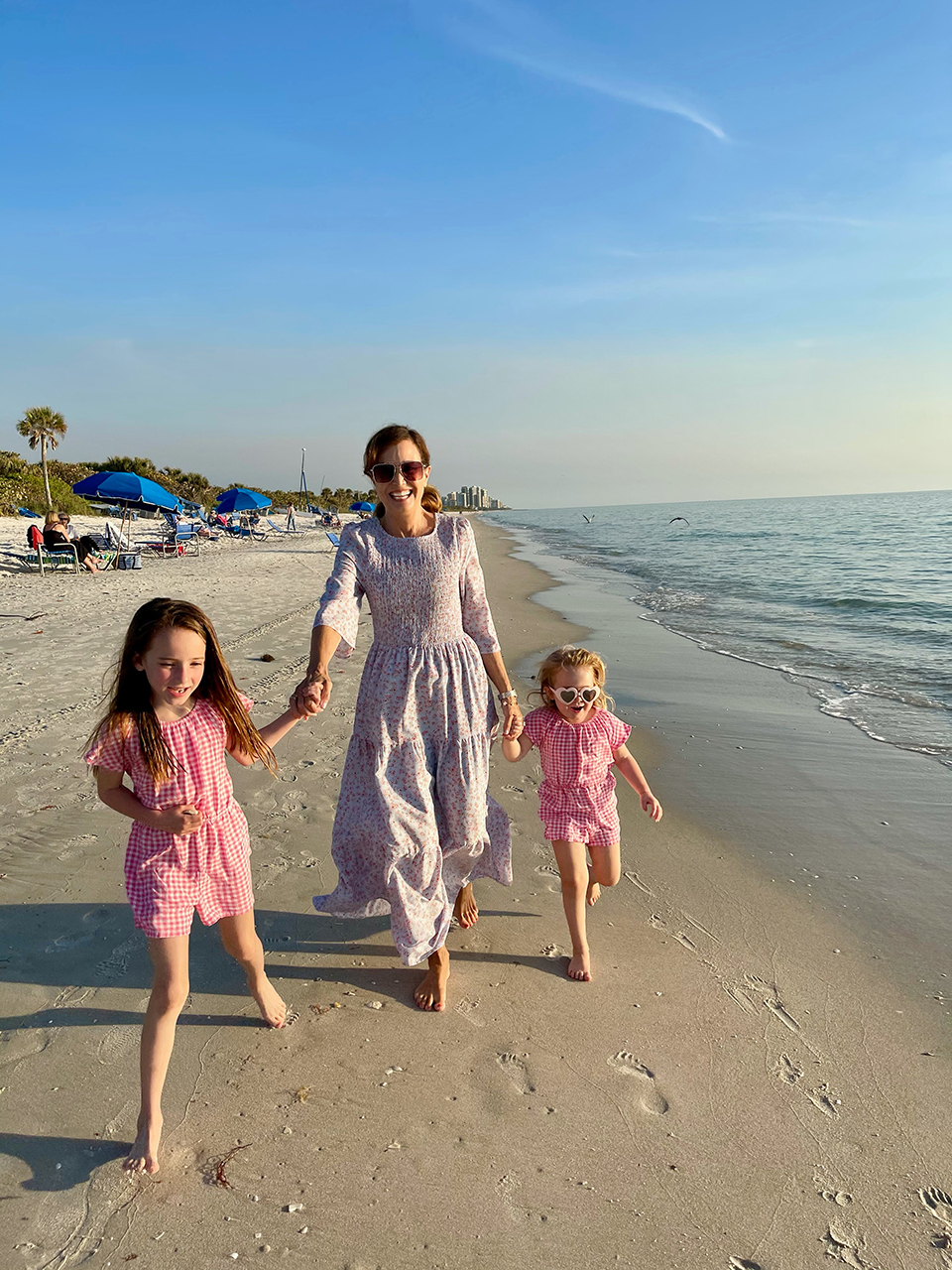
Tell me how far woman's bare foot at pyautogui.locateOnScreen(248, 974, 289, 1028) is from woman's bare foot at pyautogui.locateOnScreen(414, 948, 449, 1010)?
511 millimetres

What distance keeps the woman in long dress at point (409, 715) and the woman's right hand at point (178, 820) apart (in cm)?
78

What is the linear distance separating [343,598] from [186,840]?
101 centimetres

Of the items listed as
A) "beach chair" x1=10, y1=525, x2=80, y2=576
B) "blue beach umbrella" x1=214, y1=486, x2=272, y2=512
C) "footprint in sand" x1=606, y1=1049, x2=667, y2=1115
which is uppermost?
"blue beach umbrella" x1=214, y1=486, x2=272, y2=512

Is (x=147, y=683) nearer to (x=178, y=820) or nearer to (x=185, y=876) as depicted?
(x=178, y=820)

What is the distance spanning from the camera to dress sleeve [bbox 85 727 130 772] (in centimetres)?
224

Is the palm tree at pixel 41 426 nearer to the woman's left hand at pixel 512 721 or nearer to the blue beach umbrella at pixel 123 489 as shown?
the blue beach umbrella at pixel 123 489

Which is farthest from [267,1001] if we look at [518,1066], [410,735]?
[410,735]

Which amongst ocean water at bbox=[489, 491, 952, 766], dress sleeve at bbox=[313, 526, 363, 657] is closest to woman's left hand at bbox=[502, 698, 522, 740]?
dress sleeve at bbox=[313, 526, 363, 657]

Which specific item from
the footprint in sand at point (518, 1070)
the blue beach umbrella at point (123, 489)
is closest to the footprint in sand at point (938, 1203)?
the footprint in sand at point (518, 1070)

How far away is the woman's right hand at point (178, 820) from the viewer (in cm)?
224

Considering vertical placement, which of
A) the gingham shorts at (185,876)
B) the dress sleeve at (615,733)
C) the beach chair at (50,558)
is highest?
the dress sleeve at (615,733)

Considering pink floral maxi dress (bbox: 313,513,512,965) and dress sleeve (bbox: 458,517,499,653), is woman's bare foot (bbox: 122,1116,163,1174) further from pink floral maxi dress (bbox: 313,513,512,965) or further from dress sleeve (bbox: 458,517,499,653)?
dress sleeve (bbox: 458,517,499,653)

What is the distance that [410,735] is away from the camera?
2900 mm


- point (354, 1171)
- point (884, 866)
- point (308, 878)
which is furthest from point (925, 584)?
point (354, 1171)
